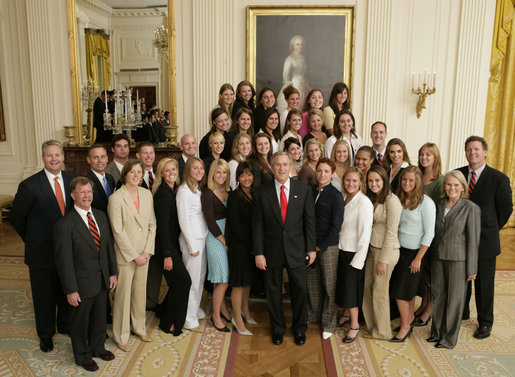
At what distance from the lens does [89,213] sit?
3346 millimetres

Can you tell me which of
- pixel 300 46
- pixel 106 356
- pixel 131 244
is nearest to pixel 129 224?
pixel 131 244

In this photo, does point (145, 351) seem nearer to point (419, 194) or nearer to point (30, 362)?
point (30, 362)

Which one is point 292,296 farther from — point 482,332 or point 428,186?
point 482,332

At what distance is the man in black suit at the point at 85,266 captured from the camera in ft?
10.5

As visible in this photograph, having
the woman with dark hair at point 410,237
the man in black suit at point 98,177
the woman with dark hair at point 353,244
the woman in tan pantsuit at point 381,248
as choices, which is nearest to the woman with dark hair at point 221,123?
the man in black suit at point 98,177

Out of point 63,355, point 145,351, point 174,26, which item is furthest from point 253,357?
point 174,26

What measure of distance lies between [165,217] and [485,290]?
307 cm

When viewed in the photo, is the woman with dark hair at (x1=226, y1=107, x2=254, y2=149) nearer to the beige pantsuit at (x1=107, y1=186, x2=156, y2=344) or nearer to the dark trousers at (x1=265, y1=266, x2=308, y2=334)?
the beige pantsuit at (x1=107, y1=186, x2=156, y2=344)

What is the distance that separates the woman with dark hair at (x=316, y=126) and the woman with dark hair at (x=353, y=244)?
119 cm

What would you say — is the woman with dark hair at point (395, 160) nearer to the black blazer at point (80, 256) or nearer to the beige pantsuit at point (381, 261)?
the beige pantsuit at point (381, 261)

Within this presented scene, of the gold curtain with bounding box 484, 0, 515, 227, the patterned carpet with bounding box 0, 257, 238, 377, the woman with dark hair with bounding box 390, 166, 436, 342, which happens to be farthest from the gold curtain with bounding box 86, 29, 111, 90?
the gold curtain with bounding box 484, 0, 515, 227

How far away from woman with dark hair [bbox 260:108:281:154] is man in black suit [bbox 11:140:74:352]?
2153 millimetres

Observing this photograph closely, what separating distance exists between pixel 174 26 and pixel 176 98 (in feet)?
3.86

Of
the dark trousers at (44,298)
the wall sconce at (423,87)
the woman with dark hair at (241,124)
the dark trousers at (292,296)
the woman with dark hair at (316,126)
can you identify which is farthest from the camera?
the wall sconce at (423,87)
